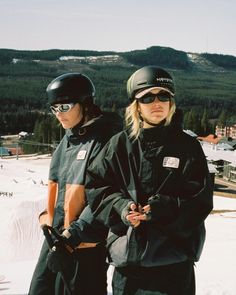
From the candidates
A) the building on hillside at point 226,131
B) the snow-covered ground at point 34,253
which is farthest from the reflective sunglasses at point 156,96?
the building on hillside at point 226,131

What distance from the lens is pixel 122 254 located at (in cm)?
242

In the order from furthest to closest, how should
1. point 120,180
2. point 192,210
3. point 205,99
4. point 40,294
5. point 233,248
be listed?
point 205,99 → point 233,248 → point 40,294 → point 120,180 → point 192,210

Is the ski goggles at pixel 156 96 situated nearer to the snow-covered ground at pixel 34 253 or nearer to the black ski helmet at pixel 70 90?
the black ski helmet at pixel 70 90

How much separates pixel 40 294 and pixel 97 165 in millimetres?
1029

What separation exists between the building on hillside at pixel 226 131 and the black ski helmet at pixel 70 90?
101142mm

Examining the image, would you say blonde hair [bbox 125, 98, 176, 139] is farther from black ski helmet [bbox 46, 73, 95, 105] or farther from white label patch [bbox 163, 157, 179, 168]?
black ski helmet [bbox 46, 73, 95, 105]

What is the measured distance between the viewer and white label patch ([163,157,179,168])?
242cm

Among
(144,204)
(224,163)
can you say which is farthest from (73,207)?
(224,163)

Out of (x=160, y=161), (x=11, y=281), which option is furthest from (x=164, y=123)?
(x=11, y=281)

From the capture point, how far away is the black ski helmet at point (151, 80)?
254 cm

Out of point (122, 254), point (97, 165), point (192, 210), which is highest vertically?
point (97, 165)

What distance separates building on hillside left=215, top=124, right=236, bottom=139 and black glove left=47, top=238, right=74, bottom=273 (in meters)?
102

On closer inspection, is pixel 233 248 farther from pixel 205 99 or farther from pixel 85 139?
pixel 205 99

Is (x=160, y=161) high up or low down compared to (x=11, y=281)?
up
